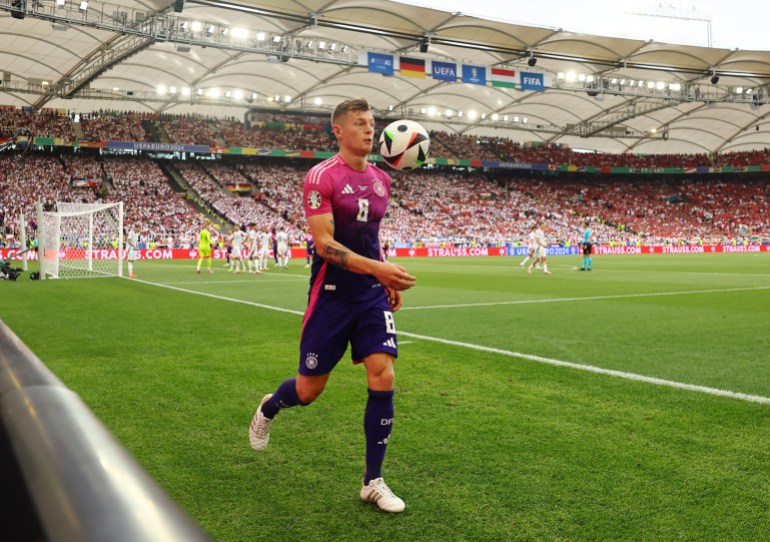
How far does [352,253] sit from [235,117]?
59430mm

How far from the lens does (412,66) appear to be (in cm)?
3709

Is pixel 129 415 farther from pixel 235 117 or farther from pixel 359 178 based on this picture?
pixel 235 117

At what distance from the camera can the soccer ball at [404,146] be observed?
15.8ft

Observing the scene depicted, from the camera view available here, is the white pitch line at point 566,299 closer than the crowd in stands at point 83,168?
Yes

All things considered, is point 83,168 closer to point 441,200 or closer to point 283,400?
point 441,200

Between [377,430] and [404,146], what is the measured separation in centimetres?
219

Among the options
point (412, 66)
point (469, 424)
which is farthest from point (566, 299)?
point (412, 66)

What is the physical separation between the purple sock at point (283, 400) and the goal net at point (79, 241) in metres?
16.4

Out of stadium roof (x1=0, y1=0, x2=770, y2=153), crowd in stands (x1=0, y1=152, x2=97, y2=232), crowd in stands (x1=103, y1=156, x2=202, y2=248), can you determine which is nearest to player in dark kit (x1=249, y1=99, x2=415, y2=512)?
stadium roof (x1=0, y1=0, x2=770, y2=153)

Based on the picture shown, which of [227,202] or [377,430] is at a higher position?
[227,202]

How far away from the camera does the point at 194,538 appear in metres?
0.60

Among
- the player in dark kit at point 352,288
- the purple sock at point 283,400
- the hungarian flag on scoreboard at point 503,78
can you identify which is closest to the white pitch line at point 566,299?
the purple sock at point 283,400

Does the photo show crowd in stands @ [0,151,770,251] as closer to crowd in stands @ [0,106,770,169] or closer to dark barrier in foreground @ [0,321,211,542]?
crowd in stands @ [0,106,770,169]

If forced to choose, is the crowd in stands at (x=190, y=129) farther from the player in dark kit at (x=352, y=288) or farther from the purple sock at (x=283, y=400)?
the player in dark kit at (x=352, y=288)
